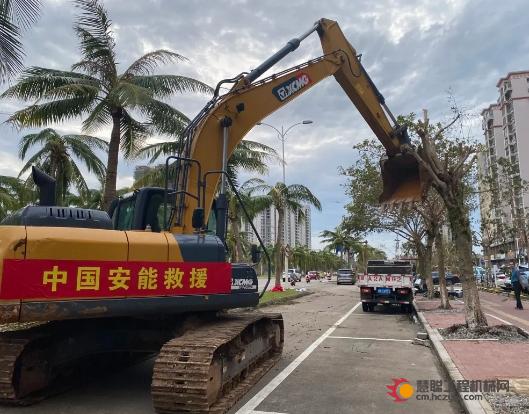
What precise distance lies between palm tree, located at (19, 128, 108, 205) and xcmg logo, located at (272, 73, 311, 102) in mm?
12190

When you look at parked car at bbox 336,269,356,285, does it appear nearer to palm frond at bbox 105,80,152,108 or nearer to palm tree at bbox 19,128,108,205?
palm tree at bbox 19,128,108,205

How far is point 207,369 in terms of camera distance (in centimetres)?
515

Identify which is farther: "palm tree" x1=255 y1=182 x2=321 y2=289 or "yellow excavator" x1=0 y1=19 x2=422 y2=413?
"palm tree" x1=255 y1=182 x2=321 y2=289

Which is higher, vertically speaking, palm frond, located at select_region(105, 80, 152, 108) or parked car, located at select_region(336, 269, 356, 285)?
palm frond, located at select_region(105, 80, 152, 108)

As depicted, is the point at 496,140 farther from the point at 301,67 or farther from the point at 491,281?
the point at 301,67

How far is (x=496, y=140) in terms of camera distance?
104 meters

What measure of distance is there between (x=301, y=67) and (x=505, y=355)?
6.50 metres

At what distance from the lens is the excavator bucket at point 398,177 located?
10758 millimetres

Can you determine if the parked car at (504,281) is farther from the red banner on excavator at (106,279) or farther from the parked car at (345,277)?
the red banner on excavator at (106,279)

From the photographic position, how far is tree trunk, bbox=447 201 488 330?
11.5 m

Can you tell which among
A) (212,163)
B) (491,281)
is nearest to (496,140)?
(491,281)

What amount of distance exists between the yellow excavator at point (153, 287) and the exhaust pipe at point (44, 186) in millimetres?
16

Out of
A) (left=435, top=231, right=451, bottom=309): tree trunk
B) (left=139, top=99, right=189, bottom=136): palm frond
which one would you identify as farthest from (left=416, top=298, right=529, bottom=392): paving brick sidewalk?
(left=139, top=99, right=189, bottom=136): palm frond

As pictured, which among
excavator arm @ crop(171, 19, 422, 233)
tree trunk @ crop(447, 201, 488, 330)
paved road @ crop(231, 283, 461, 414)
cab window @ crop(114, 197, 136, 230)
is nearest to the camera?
paved road @ crop(231, 283, 461, 414)
